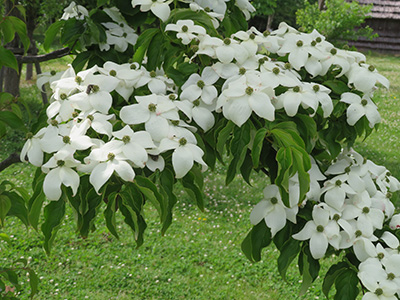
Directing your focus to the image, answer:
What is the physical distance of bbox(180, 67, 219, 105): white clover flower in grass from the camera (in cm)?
113

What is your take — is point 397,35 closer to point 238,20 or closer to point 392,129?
point 392,129

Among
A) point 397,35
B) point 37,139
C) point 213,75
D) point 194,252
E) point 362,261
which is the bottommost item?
point 397,35

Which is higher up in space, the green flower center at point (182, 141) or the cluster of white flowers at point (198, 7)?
the cluster of white flowers at point (198, 7)

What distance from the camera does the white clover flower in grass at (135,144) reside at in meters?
0.92

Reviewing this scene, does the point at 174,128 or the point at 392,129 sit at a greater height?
the point at 174,128

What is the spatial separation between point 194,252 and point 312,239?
2.67 m

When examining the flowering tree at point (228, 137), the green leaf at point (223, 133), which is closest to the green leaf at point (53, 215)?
the flowering tree at point (228, 137)

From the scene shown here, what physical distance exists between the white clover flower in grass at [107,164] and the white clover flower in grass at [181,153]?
0.30ft

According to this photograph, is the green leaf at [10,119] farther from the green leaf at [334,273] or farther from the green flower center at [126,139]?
the green leaf at [334,273]

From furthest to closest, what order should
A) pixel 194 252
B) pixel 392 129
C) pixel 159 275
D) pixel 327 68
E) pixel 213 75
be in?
pixel 392 129 → pixel 194 252 → pixel 159 275 → pixel 327 68 → pixel 213 75

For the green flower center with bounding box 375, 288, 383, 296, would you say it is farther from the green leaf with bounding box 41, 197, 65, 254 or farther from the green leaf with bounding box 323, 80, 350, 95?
the green leaf with bounding box 41, 197, 65, 254

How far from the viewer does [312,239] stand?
1188 millimetres

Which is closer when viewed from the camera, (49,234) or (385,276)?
(49,234)

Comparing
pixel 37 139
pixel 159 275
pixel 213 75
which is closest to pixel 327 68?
pixel 213 75
